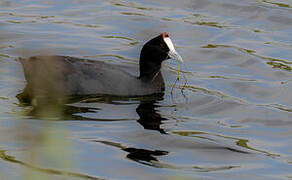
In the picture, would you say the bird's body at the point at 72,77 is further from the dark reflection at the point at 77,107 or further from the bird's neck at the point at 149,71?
the bird's neck at the point at 149,71

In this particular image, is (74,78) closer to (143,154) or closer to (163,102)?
(163,102)

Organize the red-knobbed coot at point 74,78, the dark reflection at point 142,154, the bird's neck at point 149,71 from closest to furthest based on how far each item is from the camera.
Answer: the dark reflection at point 142,154
the red-knobbed coot at point 74,78
the bird's neck at point 149,71

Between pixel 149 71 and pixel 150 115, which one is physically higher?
pixel 149 71

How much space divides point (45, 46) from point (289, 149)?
14.5 feet

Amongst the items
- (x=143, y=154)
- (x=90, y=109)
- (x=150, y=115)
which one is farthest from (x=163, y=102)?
(x=143, y=154)

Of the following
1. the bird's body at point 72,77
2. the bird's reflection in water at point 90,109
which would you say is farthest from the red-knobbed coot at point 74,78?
the bird's reflection in water at point 90,109

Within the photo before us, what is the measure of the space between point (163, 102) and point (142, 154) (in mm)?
1968

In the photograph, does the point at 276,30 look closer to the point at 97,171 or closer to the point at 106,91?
the point at 106,91

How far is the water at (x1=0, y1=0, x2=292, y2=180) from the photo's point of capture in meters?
6.81

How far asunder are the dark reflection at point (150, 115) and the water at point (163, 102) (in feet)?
0.04

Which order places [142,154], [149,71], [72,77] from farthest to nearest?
[149,71] → [72,77] → [142,154]

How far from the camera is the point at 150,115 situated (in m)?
8.59

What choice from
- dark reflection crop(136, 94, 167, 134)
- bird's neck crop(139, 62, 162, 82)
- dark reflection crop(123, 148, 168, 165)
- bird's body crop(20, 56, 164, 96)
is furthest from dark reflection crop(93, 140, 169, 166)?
bird's neck crop(139, 62, 162, 82)

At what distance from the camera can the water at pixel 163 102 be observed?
22.4ft
